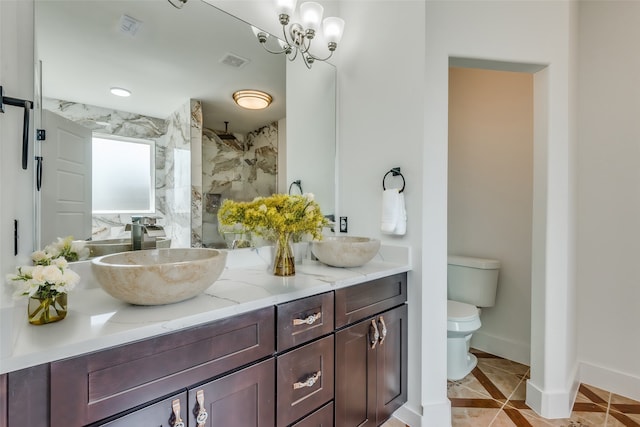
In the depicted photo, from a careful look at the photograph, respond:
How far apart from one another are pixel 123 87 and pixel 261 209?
755 mm

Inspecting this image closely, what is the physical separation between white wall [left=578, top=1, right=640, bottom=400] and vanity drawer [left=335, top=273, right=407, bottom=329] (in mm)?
1454

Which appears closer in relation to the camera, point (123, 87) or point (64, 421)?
point (64, 421)

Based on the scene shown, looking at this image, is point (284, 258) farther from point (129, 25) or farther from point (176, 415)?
point (129, 25)

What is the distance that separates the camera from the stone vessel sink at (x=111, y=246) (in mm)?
1239

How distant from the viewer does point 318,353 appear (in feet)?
4.10

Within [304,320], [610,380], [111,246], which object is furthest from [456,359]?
[111,246]

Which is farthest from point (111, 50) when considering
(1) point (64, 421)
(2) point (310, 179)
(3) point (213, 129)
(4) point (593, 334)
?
(4) point (593, 334)

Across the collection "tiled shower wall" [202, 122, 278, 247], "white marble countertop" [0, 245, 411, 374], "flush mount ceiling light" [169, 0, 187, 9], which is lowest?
"white marble countertop" [0, 245, 411, 374]

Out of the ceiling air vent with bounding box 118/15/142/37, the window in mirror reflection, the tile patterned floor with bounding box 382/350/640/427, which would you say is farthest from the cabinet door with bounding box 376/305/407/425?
the ceiling air vent with bounding box 118/15/142/37

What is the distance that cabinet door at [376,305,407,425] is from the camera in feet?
5.06

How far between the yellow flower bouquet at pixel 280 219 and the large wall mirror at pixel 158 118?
0.73ft

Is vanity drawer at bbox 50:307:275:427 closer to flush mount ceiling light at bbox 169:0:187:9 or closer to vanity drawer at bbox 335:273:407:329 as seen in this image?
vanity drawer at bbox 335:273:407:329

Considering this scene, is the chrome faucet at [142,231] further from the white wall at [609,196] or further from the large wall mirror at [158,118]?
the white wall at [609,196]

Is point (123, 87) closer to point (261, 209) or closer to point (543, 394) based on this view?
point (261, 209)
